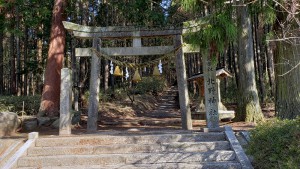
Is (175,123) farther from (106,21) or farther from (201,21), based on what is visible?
(106,21)

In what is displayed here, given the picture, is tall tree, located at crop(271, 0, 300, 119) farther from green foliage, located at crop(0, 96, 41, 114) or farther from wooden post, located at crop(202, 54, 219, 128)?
green foliage, located at crop(0, 96, 41, 114)

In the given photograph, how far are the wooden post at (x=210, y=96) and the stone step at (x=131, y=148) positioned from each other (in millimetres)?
1602

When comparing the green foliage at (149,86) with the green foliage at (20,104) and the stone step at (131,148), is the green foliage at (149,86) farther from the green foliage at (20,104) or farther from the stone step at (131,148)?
the stone step at (131,148)

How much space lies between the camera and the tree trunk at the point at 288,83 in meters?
7.41

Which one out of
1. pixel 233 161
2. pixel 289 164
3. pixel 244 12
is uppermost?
pixel 244 12

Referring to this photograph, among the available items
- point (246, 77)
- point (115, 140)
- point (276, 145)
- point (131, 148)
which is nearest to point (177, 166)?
point (131, 148)

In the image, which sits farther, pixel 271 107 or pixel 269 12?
pixel 271 107

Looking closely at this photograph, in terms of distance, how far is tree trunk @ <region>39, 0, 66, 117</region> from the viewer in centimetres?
1096

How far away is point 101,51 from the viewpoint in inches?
358

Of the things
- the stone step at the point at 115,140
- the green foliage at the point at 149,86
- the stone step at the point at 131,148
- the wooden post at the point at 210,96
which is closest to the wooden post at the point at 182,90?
the wooden post at the point at 210,96

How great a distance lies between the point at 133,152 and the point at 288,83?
4431mm

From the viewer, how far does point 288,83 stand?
7.54 metres

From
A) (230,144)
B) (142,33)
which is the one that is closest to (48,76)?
(142,33)

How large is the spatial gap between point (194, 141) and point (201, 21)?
3.65 metres
